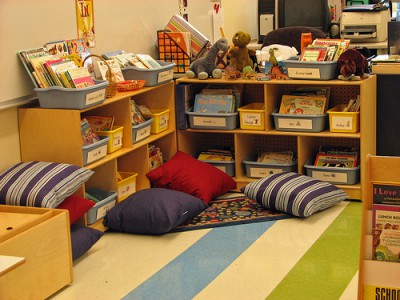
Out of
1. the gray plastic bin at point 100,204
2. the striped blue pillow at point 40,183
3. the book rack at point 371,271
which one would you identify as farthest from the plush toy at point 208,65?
the book rack at point 371,271

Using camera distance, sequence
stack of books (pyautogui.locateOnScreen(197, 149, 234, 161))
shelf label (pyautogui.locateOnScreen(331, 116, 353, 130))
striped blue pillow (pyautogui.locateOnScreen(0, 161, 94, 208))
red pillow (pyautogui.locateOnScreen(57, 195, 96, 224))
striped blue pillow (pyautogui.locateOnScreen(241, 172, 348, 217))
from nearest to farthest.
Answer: striped blue pillow (pyautogui.locateOnScreen(0, 161, 94, 208)) < red pillow (pyautogui.locateOnScreen(57, 195, 96, 224)) < striped blue pillow (pyautogui.locateOnScreen(241, 172, 348, 217)) < shelf label (pyautogui.locateOnScreen(331, 116, 353, 130)) < stack of books (pyautogui.locateOnScreen(197, 149, 234, 161))

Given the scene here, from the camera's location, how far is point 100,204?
4.04 m

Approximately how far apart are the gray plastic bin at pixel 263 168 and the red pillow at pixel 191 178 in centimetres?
18

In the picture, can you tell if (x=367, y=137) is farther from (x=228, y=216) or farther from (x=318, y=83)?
(x=228, y=216)

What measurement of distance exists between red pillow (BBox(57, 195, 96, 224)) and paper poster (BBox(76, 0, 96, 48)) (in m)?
1.10

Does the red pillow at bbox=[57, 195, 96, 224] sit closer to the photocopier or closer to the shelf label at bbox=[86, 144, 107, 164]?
the shelf label at bbox=[86, 144, 107, 164]

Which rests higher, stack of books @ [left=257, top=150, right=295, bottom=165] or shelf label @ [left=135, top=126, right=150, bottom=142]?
shelf label @ [left=135, top=126, right=150, bottom=142]

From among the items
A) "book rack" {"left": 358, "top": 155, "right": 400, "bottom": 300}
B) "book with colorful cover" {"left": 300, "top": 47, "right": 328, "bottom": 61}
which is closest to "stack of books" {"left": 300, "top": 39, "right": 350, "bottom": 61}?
"book with colorful cover" {"left": 300, "top": 47, "right": 328, "bottom": 61}

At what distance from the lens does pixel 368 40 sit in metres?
6.76

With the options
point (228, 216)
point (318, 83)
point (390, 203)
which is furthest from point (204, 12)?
point (390, 203)

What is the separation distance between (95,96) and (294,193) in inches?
49.1

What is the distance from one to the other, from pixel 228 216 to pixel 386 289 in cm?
179

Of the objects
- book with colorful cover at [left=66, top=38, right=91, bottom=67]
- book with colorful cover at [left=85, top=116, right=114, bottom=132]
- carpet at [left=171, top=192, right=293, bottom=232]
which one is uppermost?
book with colorful cover at [left=66, top=38, right=91, bottom=67]

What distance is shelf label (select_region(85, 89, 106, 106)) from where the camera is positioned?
3.87 metres
